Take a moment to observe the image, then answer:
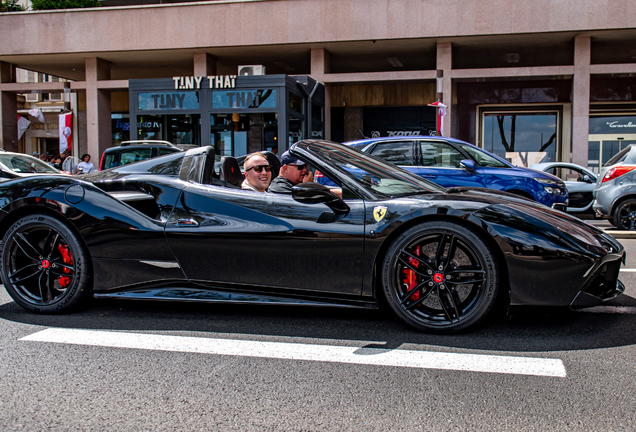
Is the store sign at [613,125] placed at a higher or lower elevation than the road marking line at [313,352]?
higher

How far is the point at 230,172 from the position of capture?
4.16 metres

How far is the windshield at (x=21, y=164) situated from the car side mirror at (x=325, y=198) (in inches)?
317

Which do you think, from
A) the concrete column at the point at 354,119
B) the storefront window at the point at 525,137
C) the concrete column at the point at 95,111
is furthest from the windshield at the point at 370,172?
the concrete column at the point at 354,119

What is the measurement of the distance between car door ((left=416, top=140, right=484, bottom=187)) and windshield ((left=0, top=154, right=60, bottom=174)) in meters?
6.51

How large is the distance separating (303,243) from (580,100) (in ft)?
56.2

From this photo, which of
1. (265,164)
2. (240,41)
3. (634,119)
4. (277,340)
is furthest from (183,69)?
(277,340)

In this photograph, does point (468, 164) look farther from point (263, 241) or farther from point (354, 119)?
point (354, 119)

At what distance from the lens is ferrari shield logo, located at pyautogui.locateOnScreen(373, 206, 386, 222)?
3.20m

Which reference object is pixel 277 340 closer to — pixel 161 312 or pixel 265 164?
pixel 161 312

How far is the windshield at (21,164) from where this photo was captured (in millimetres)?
10062

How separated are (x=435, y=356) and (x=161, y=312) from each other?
1.99 meters

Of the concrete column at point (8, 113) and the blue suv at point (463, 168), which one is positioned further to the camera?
the concrete column at point (8, 113)

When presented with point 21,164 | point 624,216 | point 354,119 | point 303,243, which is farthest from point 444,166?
point 354,119

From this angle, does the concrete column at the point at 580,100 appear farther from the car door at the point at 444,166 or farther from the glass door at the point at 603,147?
the car door at the point at 444,166
